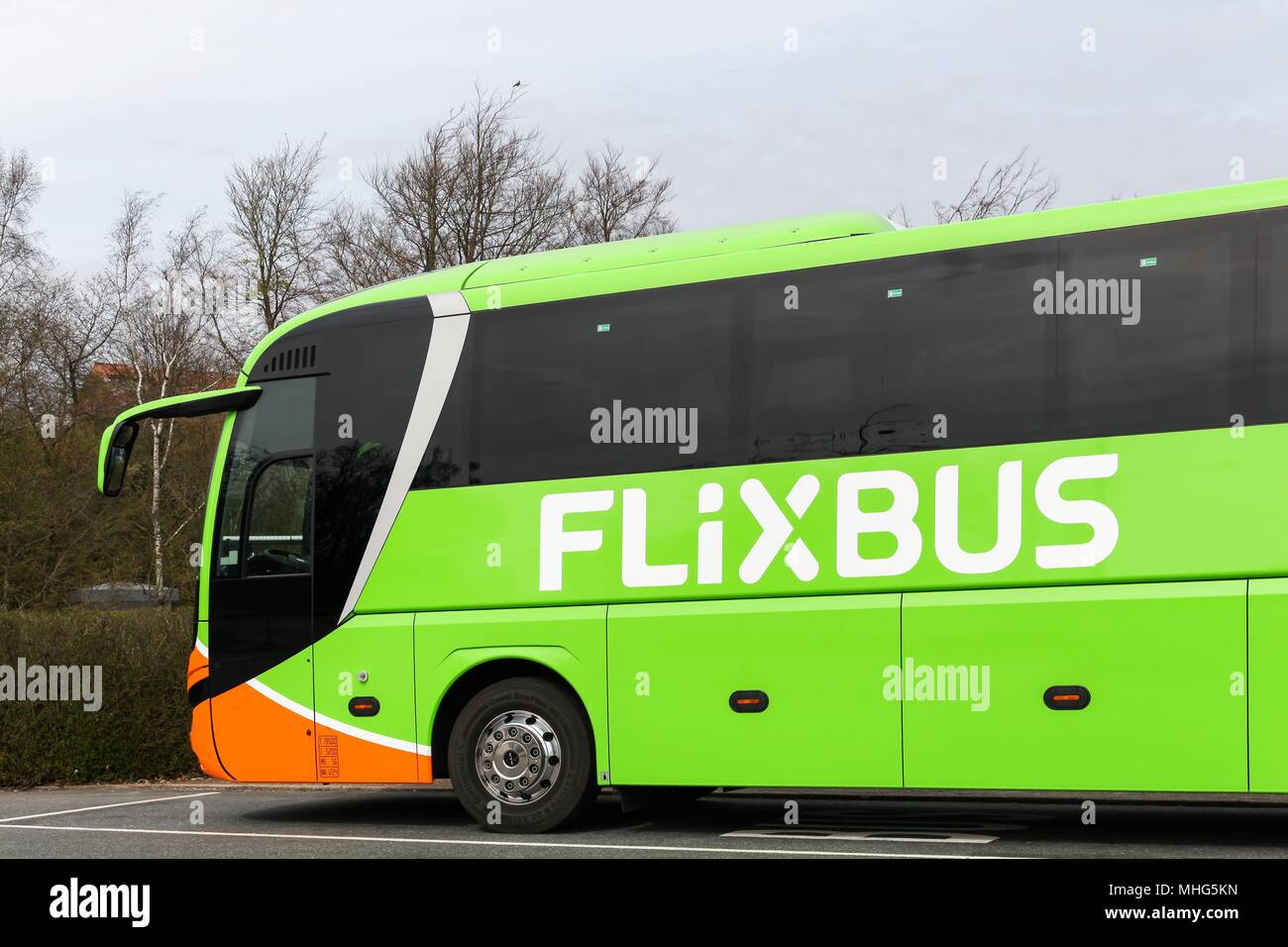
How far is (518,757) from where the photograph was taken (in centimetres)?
1046

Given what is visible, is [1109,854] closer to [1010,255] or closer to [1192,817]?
[1192,817]

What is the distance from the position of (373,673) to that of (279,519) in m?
1.46

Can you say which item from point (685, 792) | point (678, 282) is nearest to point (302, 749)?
point (685, 792)

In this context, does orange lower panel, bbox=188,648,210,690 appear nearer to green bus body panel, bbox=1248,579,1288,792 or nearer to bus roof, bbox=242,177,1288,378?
bus roof, bbox=242,177,1288,378

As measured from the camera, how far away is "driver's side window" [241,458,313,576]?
37.1 feet

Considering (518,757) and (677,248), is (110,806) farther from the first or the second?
(677,248)

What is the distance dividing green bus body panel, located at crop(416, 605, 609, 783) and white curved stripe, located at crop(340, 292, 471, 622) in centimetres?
63

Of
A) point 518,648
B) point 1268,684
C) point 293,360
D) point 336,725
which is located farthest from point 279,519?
point 1268,684

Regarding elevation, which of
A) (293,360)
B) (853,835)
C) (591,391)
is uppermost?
(293,360)

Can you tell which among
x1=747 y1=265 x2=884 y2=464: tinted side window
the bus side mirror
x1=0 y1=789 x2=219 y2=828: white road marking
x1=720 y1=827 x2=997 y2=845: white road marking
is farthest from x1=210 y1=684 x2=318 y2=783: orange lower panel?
x1=747 y1=265 x2=884 y2=464: tinted side window

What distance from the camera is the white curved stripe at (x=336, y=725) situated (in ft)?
35.0
